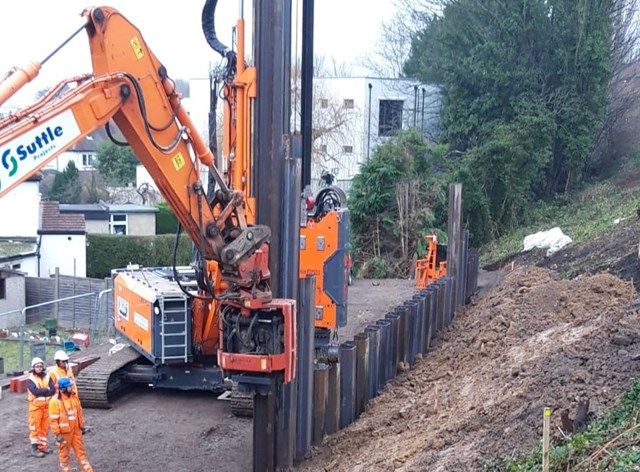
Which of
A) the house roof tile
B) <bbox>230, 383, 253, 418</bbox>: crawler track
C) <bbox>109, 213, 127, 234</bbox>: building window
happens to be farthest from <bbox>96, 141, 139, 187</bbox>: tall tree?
<bbox>230, 383, 253, 418</bbox>: crawler track

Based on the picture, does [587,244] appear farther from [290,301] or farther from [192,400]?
[290,301]

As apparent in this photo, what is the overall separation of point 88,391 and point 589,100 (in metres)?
24.3

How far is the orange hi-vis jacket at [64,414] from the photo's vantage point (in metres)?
8.50

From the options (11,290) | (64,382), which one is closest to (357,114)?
(11,290)

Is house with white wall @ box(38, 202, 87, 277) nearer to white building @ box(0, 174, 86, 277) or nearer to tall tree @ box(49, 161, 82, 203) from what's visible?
white building @ box(0, 174, 86, 277)

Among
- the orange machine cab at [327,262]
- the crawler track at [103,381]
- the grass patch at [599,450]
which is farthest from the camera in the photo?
the orange machine cab at [327,262]

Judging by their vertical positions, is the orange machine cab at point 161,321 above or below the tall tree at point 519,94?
below

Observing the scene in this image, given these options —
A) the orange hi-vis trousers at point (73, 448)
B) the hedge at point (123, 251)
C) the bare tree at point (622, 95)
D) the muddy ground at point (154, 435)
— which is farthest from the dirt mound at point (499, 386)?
the bare tree at point (622, 95)

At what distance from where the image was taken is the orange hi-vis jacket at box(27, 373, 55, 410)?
30.8 feet

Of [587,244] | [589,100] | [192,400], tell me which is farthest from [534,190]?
[192,400]

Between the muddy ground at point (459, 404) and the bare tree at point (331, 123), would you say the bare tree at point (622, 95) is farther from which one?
the muddy ground at point (459, 404)

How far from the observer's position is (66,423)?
8.55 metres

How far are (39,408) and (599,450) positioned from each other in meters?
6.68

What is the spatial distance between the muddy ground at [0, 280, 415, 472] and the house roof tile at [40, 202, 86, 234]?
18.8m
